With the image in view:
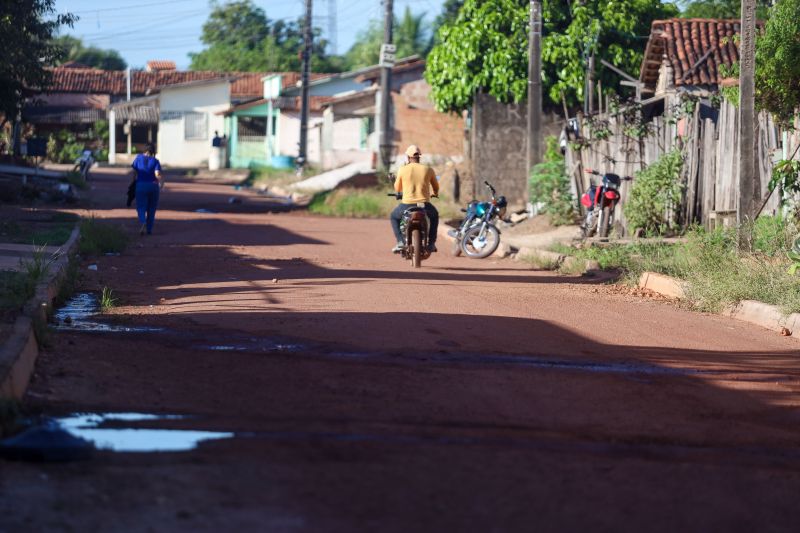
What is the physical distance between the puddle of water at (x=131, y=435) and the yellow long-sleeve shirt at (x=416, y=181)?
389 inches

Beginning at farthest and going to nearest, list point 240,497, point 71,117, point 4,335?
point 71,117 → point 4,335 → point 240,497

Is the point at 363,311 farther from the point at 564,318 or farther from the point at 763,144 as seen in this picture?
the point at 763,144

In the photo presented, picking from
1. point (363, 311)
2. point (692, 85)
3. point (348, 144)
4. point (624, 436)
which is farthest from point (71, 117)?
point (624, 436)

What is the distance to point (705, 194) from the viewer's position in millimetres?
16969

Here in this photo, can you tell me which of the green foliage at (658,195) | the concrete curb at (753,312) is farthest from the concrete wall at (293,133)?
the concrete curb at (753,312)

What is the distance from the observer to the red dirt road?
4.67 metres

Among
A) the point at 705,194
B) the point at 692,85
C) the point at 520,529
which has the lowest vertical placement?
the point at 520,529

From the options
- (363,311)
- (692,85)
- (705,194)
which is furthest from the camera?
(692,85)

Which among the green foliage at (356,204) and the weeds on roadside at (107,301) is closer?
the weeds on roadside at (107,301)

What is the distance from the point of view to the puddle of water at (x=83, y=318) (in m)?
9.31

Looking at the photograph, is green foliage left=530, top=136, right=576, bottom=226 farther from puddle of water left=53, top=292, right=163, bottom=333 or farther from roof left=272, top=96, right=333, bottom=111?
roof left=272, top=96, right=333, bottom=111

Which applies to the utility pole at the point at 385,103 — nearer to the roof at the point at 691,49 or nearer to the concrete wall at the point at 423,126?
the concrete wall at the point at 423,126

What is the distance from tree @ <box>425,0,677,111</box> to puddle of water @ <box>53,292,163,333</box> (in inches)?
715

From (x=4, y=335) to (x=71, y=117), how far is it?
6558 cm
